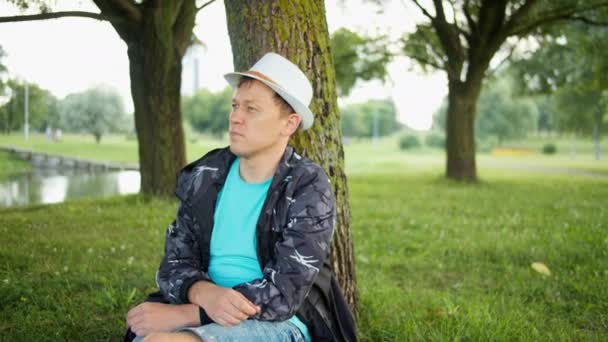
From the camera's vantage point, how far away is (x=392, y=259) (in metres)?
6.58

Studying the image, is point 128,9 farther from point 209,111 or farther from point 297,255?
point 209,111

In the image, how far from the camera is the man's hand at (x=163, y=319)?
8.73 ft

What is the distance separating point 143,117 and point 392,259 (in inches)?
252

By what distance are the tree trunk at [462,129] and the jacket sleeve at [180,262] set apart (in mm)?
15011

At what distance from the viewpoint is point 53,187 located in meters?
18.2

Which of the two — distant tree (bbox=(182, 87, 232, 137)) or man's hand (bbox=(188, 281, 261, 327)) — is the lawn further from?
distant tree (bbox=(182, 87, 232, 137))

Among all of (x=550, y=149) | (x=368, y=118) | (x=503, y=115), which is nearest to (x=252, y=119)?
(x=550, y=149)

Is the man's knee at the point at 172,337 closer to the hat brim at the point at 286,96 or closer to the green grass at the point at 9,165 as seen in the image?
the hat brim at the point at 286,96

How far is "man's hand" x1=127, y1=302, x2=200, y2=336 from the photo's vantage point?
8.73 ft

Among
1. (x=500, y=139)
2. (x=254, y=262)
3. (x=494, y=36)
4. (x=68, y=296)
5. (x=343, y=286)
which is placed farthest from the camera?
(x=500, y=139)

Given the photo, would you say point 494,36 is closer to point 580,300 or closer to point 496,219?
point 496,219

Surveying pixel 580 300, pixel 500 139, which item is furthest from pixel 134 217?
pixel 500 139

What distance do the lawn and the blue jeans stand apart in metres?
1.28

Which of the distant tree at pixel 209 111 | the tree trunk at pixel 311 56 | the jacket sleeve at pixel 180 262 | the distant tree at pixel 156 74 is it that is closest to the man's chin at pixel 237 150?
the jacket sleeve at pixel 180 262
